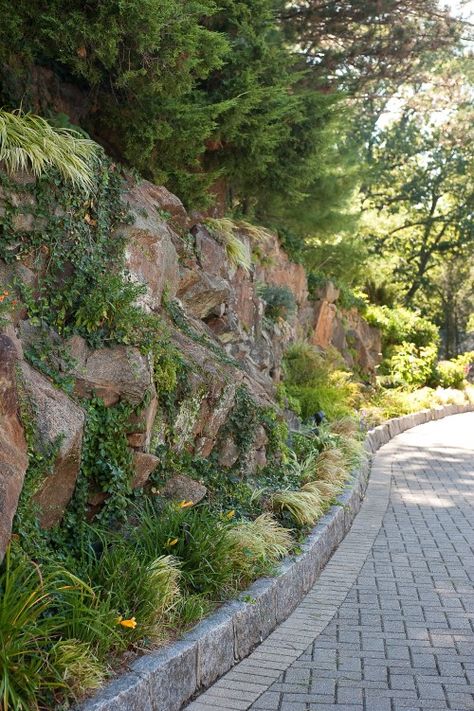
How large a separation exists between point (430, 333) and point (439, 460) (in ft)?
34.7

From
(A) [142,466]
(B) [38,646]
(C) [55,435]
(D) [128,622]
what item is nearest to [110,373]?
(A) [142,466]

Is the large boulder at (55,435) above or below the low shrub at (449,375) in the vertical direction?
below

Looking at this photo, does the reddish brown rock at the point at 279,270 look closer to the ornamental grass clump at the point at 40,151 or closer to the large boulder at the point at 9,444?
the ornamental grass clump at the point at 40,151

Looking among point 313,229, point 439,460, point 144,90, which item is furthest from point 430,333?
point 144,90

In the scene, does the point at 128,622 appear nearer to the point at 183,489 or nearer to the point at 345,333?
the point at 183,489

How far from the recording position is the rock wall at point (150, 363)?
504 centimetres

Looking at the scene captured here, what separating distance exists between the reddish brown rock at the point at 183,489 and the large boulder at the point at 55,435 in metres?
1.24

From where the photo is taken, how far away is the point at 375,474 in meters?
12.1

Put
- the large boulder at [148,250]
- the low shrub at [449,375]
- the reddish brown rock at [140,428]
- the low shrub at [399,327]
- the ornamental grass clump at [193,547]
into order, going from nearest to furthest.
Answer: the ornamental grass clump at [193,547], the reddish brown rock at [140,428], the large boulder at [148,250], the low shrub at [399,327], the low shrub at [449,375]

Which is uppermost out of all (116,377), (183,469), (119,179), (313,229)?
(313,229)

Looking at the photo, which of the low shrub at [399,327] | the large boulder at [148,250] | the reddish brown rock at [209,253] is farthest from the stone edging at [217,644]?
the low shrub at [399,327]

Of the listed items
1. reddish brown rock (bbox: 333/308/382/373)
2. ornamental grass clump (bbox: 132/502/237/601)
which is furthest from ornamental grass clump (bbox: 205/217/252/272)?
reddish brown rock (bbox: 333/308/382/373)

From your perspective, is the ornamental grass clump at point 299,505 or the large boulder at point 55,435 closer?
the large boulder at point 55,435

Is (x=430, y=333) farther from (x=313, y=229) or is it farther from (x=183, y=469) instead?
(x=183, y=469)
